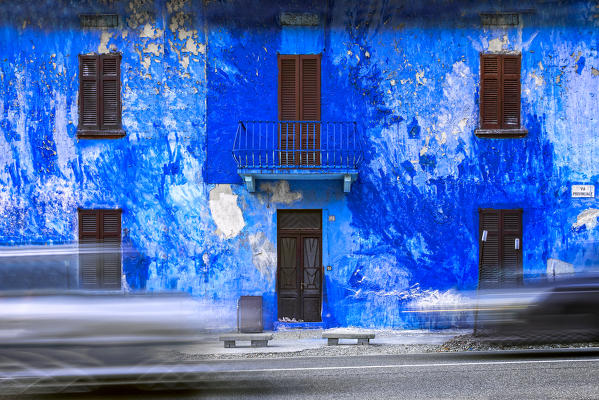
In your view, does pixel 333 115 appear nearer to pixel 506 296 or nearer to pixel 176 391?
pixel 506 296

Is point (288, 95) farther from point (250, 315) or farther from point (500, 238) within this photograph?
point (500, 238)

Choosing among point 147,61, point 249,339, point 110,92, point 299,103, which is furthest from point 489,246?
point 110,92

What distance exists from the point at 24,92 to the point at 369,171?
775cm

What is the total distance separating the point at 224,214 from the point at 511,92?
6908 millimetres

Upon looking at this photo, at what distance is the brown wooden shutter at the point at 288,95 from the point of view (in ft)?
42.4

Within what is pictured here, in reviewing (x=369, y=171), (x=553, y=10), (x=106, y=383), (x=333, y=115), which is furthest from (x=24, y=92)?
(x=553, y=10)

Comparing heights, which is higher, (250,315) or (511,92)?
(511,92)

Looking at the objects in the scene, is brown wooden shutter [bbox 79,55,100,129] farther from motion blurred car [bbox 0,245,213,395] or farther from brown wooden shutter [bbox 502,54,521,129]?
brown wooden shutter [bbox 502,54,521,129]

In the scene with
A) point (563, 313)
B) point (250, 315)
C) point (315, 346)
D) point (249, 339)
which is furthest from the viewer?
point (250, 315)

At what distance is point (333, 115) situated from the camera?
42.6ft

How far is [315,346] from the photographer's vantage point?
1098 cm

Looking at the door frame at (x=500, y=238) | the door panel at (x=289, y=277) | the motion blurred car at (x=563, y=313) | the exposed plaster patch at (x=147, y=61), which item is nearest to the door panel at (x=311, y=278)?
the door panel at (x=289, y=277)

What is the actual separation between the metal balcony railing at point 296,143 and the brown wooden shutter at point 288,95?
0.9 inches

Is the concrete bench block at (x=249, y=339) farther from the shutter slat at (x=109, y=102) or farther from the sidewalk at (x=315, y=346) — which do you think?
the shutter slat at (x=109, y=102)
